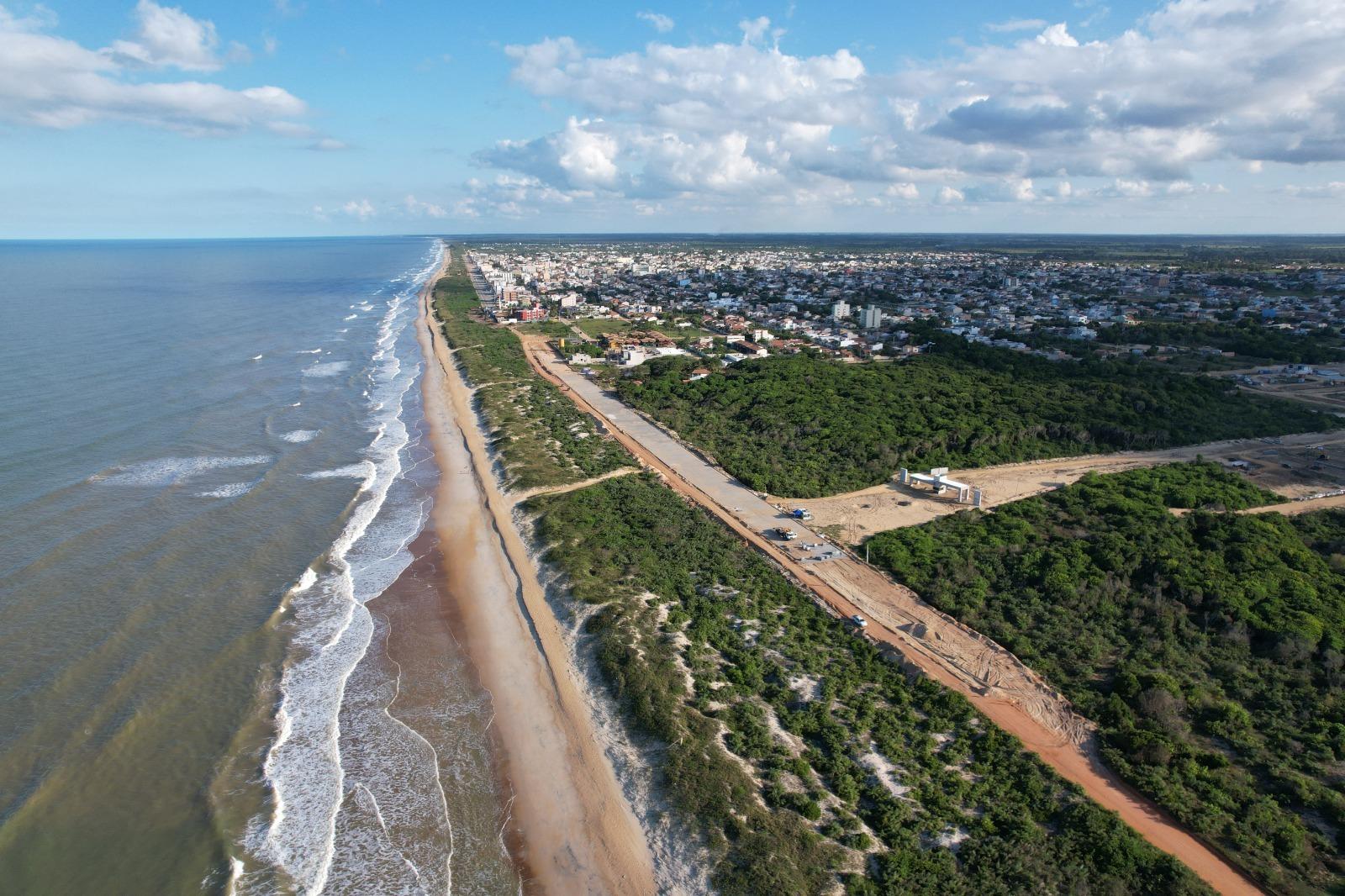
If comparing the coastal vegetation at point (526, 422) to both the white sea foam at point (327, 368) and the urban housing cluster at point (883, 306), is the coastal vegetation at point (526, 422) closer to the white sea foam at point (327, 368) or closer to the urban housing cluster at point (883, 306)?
the urban housing cluster at point (883, 306)

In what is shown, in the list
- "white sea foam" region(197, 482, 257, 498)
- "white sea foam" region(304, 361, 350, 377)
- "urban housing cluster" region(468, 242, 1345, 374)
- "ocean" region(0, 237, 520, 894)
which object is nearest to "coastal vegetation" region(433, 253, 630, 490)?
"ocean" region(0, 237, 520, 894)

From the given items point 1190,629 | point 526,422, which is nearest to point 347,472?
point 526,422

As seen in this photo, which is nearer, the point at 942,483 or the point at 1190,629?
the point at 1190,629

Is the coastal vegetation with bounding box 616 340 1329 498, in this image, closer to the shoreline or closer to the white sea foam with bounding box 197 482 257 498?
the shoreline

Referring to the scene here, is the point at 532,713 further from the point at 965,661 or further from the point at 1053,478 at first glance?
the point at 1053,478

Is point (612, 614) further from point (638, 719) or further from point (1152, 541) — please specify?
point (1152, 541)

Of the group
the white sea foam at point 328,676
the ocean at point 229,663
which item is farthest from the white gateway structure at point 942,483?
the white sea foam at point 328,676
